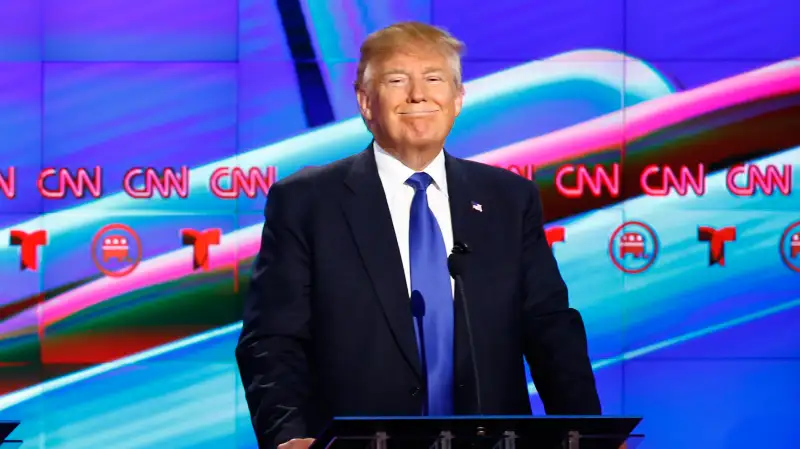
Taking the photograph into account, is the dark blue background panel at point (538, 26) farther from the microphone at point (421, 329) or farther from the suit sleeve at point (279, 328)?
the microphone at point (421, 329)

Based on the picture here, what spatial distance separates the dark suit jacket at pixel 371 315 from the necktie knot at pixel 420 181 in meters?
0.05

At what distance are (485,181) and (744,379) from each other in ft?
11.1

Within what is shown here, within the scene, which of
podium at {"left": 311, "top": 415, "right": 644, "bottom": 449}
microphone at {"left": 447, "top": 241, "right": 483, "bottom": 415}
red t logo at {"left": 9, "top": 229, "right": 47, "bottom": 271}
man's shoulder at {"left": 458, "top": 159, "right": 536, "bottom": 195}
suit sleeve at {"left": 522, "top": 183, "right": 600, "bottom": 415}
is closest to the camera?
podium at {"left": 311, "top": 415, "right": 644, "bottom": 449}

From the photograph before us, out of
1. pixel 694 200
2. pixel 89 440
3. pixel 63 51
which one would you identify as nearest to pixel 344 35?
pixel 63 51

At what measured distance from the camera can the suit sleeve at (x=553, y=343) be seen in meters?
2.58

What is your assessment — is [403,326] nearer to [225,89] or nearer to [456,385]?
[456,385]

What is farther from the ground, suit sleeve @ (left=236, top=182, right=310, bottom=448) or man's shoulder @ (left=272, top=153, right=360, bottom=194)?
man's shoulder @ (left=272, top=153, right=360, bottom=194)

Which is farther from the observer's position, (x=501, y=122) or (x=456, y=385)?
(x=501, y=122)

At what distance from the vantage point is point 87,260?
5691 millimetres

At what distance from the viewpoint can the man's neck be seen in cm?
265

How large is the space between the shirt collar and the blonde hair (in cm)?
15

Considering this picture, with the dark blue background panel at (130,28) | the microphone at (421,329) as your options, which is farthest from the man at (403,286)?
the dark blue background panel at (130,28)

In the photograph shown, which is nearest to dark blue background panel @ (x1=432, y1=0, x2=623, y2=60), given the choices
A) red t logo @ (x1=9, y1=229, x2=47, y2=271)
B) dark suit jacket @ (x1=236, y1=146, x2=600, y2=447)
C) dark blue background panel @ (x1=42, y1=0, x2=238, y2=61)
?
dark blue background panel @ (x1=42, y1=0, x2=238, y2=61)

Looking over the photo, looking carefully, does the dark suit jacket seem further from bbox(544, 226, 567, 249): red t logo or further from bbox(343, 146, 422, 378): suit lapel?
bbox(544, 226, 567, 249): red t logo
